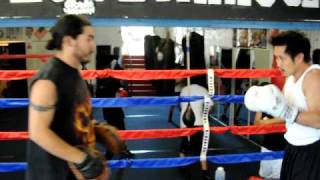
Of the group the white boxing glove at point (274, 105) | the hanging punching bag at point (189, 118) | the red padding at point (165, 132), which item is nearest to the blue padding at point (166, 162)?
the red padding at point (165, 132)

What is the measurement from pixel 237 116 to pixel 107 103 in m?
3.67

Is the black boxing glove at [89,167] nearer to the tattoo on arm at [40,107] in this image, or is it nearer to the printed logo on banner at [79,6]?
the tattoo on arm at [40,107]

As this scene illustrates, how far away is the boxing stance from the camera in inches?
74.7

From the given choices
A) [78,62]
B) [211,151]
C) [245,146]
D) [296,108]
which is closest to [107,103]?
[78,62]

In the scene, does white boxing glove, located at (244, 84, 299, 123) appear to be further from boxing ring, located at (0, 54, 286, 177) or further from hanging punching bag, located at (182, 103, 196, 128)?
hanging punching bag, located at (182, 103, 196, 128)

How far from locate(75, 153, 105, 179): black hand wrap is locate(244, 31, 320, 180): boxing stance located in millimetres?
847

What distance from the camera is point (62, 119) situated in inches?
63.3

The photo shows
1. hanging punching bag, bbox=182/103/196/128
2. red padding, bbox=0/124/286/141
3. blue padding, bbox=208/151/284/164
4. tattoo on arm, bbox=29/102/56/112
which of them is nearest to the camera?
tattoo on arm, bbox=29/102/56/112

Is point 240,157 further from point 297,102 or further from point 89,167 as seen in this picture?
point 89,167

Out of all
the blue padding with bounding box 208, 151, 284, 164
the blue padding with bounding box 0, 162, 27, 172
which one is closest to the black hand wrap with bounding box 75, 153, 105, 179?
the blue padding with bounding box 0, 162, 27, 172

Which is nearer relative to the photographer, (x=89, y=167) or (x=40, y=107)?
(x=40, y=107)

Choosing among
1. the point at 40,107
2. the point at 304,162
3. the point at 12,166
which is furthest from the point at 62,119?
the point at 304,162

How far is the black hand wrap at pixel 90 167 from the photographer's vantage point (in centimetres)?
158

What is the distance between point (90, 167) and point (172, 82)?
4731 millimetres
